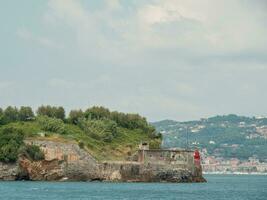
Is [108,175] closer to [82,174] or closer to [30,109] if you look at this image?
[82,174]

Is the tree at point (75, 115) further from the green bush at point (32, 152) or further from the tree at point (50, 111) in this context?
the green bush at point (32, 152)

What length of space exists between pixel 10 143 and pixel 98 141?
17689mm

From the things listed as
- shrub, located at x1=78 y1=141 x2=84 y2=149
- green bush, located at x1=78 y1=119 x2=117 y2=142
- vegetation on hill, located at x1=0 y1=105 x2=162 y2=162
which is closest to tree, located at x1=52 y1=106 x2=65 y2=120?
vegetation on hill, located at x1=0 y1=105 x2=162 y2=162

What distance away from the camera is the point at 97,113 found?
148 meters

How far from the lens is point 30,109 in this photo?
144 metres

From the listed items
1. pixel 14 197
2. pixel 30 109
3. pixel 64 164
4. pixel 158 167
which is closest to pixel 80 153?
pixel 64 164

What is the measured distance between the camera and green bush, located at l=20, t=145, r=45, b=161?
403 ft

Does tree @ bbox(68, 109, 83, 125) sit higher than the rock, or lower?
higher

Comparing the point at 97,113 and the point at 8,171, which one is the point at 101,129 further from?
the point at 8,171

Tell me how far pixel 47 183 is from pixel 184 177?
22.0 metres

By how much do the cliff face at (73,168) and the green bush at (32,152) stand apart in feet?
2.00

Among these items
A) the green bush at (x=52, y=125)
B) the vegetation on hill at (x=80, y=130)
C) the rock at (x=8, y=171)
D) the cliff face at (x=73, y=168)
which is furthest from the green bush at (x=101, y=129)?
the rock at (x=8, y=171)

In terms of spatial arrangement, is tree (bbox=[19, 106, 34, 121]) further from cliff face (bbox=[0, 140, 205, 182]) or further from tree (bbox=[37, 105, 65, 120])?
cliff face (bbox=[0, 140, 205, 182])

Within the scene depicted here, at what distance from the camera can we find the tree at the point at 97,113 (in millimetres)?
146875
